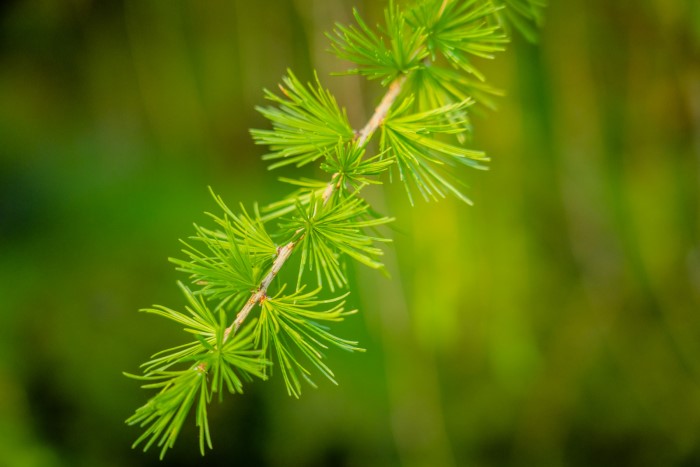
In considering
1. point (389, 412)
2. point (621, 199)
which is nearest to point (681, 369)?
point (621, 199)

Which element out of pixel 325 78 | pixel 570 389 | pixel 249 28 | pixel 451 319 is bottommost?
pixel 570 389

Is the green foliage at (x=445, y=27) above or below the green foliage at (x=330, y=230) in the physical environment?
above

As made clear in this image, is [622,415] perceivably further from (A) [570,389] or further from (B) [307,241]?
(B) [307,241]

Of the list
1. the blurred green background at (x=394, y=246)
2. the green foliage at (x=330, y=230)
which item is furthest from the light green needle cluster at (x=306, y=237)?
the blurred green background at (x=394, y=246)

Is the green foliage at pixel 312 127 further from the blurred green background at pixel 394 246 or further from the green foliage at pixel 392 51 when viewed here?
the blurred green background at pixel 394 246

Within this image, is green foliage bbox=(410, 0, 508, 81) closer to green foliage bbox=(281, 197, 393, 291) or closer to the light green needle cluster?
the light green needle cluster

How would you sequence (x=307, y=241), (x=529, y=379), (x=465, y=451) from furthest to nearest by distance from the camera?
(x=465, y=451) → (x=529, y=379) → (x=307, y=241)

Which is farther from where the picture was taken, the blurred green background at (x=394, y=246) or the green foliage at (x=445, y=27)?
the blurred green background at (x=394, y=246)

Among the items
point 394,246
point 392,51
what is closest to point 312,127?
point 392,51

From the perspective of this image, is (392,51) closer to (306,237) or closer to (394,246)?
(306,237)

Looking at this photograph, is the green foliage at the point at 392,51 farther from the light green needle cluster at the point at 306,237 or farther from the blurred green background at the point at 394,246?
the blurred green background at the point at 394,246
